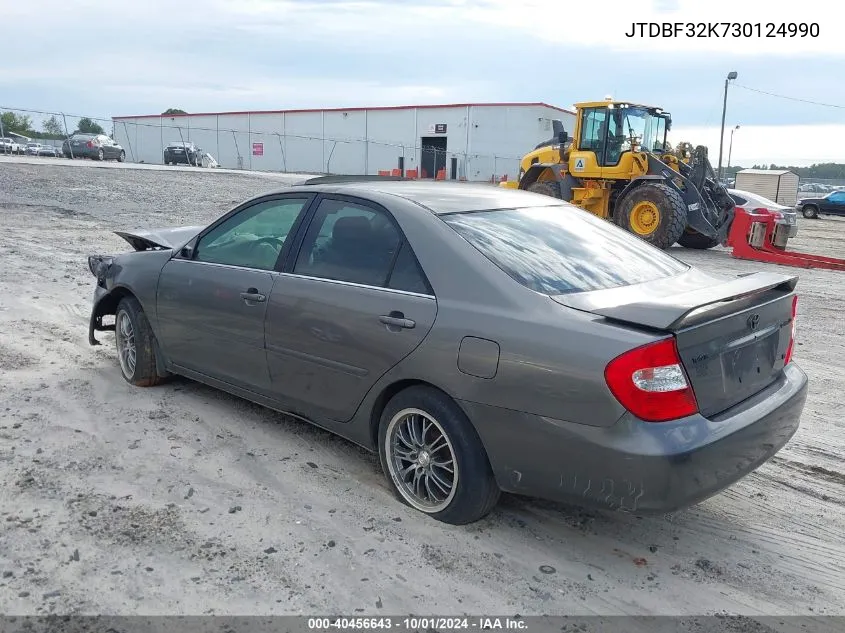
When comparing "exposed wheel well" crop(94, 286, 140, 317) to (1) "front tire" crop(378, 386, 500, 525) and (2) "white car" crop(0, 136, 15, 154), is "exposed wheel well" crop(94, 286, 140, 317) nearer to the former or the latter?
(1) "front tire" crop(378, 386, 500, 525)

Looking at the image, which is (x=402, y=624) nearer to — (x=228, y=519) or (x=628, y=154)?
(x=228, y=519)

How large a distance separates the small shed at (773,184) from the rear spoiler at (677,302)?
36.4 metres

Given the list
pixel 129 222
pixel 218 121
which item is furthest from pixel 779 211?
pixel 218 121

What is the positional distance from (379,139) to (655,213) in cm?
3850

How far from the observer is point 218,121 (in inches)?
2312

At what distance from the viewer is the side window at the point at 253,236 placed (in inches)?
167

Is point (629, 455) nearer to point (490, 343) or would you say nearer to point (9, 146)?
point (490, 343)

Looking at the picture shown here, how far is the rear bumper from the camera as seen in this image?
108 inches

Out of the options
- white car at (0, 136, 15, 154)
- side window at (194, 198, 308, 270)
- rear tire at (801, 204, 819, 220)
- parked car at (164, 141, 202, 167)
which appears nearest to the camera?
side window at (194, 198, 308, 270)

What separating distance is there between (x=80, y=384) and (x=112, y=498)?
1.93 metres

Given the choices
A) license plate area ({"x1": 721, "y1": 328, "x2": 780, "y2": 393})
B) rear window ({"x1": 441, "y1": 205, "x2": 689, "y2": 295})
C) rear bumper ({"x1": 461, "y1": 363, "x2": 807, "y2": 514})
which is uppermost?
rear window ({"x1": 441, "y1": 205, "x2": 689, "y2": 295})

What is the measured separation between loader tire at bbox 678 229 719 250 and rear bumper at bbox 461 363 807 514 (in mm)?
12750

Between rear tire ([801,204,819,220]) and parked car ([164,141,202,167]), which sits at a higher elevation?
parked car ([164,141,202,167])

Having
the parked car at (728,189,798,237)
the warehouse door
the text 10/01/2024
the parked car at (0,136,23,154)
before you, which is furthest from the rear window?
the warehouse door
